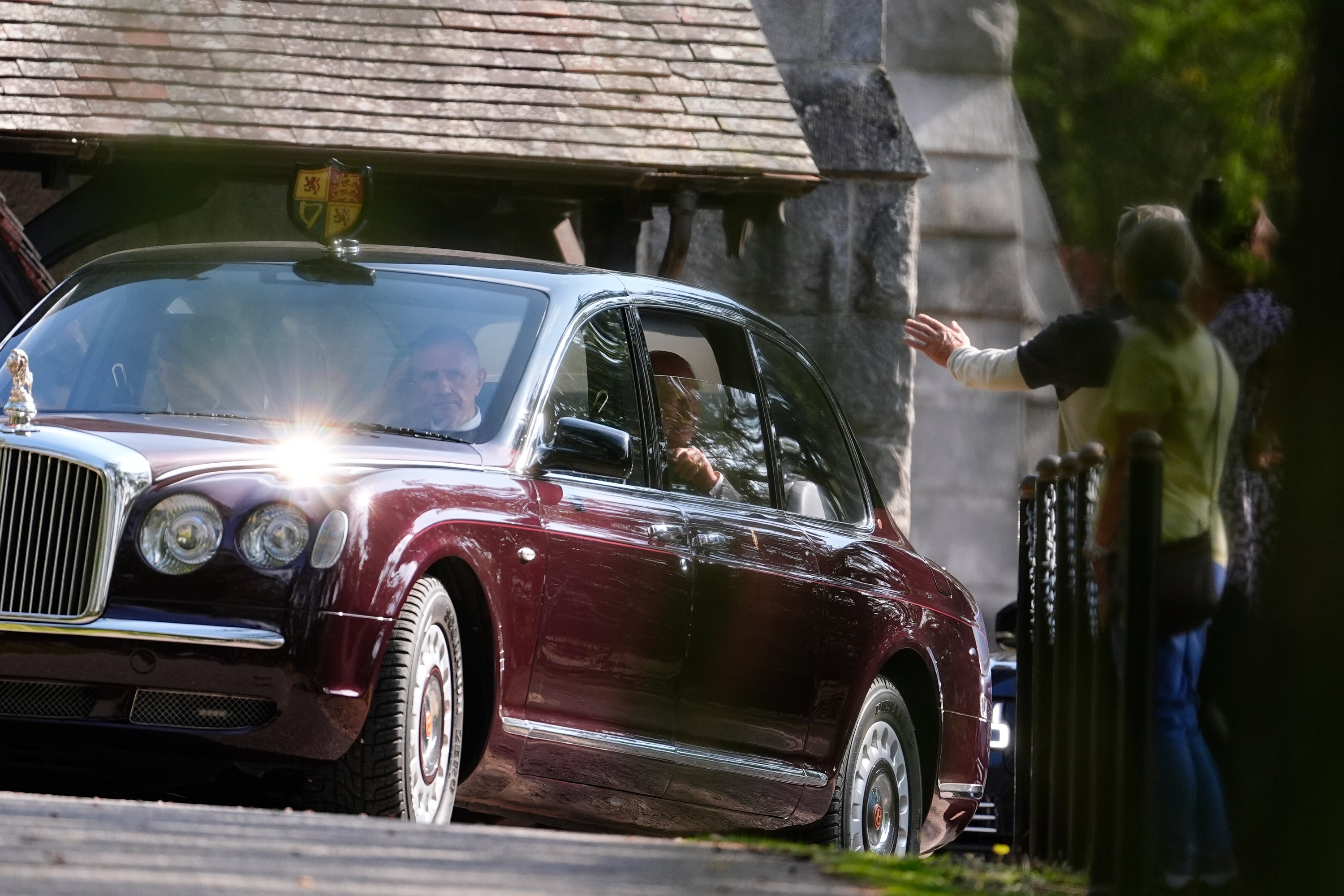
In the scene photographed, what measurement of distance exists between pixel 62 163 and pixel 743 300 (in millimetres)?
4656

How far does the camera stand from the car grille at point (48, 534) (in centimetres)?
534

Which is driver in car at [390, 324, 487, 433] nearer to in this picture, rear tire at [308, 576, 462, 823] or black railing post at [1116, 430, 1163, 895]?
rear tire at [308, 576, 462, 823]

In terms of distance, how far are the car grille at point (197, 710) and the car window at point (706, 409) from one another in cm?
182

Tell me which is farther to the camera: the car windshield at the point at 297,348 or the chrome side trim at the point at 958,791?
the chrome side trim at the point at 958,791

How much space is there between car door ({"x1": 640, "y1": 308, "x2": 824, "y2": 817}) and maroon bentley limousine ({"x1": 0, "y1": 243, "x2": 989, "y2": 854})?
0.01m

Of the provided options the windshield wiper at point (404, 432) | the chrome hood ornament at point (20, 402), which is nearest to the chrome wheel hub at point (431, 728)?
the windshield wiper at point (404, 432)

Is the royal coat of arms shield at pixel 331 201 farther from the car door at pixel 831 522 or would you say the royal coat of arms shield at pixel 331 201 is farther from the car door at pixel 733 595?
the car door at pixel 831 522

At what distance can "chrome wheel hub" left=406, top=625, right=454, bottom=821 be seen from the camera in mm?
5348

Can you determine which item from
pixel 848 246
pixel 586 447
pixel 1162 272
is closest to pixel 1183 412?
pixel 1162 272

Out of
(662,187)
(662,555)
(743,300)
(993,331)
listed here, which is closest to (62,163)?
(662,187)

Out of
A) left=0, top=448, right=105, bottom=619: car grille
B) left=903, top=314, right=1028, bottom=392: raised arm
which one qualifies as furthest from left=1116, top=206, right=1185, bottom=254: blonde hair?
left=0, top=448, right=105, bottom=619: car grille

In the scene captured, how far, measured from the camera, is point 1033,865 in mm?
5609

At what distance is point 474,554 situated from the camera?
5609mm

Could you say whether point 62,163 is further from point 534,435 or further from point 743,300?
point 534,435
